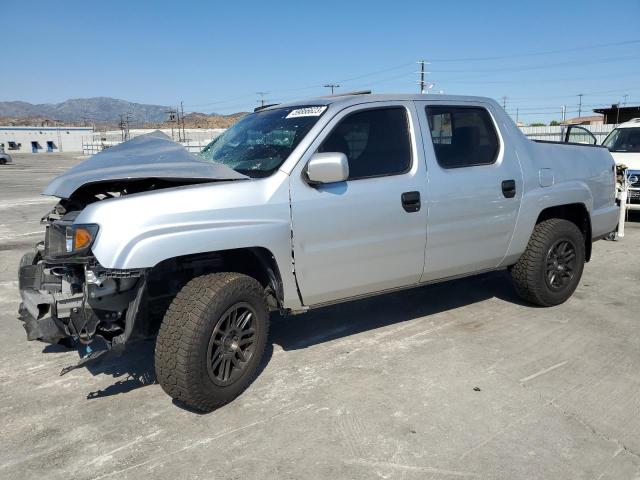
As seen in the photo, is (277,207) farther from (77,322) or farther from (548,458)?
(548,458)

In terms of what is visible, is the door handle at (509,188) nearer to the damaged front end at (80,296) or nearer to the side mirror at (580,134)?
the damaged front end at (80,296)

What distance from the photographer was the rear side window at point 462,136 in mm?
4199

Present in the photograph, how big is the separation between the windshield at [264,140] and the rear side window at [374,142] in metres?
0.22

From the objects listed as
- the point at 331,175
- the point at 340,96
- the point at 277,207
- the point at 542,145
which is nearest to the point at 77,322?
the point at 277,207

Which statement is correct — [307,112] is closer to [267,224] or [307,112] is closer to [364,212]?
[364,212]

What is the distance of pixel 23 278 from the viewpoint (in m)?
3.58

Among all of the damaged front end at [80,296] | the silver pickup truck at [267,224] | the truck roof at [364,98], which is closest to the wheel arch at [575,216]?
the silver pickup truck at [267,224]

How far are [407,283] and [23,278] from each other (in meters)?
2.79

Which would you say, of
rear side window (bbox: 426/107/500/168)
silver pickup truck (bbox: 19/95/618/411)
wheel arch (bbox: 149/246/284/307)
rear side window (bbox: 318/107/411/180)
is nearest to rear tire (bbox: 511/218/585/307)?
silver pickup truck (bbox: 19/95/618/411)

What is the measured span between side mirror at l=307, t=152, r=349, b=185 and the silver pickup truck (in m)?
0.01

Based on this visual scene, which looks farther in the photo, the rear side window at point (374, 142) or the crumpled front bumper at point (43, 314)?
the rear side window at point (374, 142)

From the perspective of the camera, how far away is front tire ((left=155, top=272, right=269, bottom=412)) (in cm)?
309

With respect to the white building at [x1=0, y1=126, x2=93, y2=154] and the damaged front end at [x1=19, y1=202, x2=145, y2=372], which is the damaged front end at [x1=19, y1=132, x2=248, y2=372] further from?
the white building at [x1=0, y1=126, x2=93, y2=154]

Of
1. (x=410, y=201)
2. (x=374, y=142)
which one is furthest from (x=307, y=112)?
(x=410, y=201)
